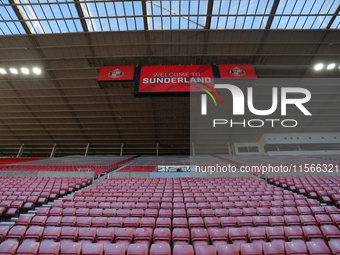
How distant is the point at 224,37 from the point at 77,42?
1483 cm

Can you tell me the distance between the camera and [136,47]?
15.9m

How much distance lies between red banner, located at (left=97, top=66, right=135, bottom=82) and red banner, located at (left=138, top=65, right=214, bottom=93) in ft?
4.40

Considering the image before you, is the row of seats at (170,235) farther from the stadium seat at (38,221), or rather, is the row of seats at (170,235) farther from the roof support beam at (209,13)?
the roof support beam at (209,13)

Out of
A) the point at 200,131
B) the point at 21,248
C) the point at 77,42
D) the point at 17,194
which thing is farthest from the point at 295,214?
the point at 200,131

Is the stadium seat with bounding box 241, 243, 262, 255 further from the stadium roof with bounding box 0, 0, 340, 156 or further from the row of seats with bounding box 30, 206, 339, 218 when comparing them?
the stadium roof with bounding box 0, 0, 340, 156

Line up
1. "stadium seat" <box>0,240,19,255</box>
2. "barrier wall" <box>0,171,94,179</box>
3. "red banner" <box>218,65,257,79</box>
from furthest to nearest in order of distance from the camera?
"red banner" <box>218,65,257,79</box>, "barrier wall" <box>0,171,94,179</box>, "stadium seat" <box>0,240,19,255</box>

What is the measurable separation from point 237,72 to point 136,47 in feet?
33.8

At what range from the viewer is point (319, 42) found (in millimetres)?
14898

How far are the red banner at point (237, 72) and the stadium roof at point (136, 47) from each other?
2.86m

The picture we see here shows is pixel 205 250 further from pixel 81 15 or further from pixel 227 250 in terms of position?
pixel 81 15

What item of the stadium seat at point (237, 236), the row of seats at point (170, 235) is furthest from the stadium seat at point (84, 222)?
the stadium seat at point (237, 236)

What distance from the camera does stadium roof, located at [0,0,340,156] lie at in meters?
13.3

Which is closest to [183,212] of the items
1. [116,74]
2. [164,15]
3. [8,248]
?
[8,248]

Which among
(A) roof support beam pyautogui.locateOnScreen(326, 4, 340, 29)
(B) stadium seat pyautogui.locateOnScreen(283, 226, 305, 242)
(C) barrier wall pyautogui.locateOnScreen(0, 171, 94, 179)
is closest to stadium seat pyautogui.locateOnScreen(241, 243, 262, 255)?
(B) stadium seat pyautogui.locateOnScreen(283, 226, 305, 242)
